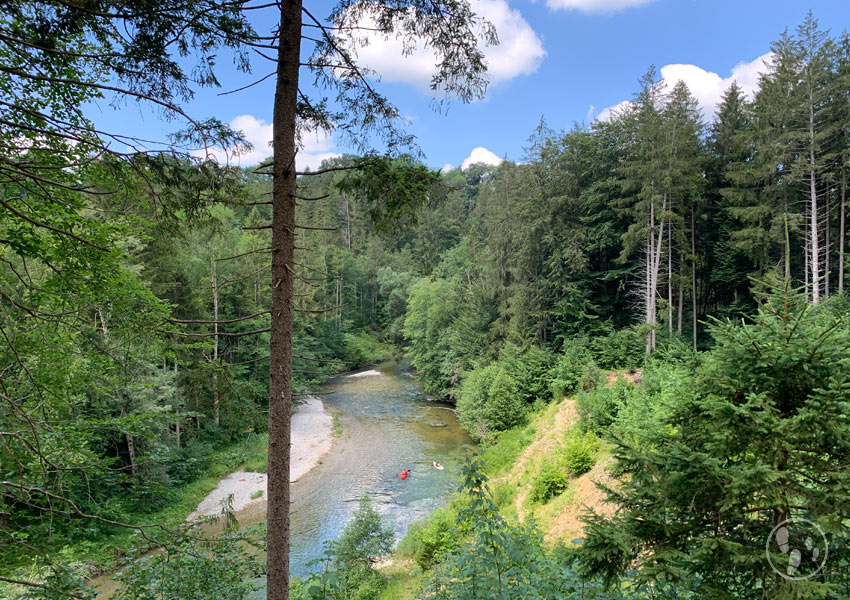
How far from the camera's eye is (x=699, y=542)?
3.33 meters

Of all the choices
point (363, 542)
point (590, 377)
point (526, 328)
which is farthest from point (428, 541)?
point (526, 328)

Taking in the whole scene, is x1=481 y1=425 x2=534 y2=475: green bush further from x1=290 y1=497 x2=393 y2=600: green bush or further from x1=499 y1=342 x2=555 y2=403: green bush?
x1=290 y1=497 x2=393 y2=600: green bush

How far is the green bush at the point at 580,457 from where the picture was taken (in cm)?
1263

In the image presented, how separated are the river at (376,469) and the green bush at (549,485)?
3169 millimetres

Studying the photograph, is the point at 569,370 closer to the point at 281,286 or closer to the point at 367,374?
the point at 281,286

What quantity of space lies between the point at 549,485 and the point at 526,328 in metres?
10.7

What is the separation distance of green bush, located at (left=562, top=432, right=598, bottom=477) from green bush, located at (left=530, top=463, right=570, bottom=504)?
12.9 inches

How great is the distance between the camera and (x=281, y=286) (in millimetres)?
4398

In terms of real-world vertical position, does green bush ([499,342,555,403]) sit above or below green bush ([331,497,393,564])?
above

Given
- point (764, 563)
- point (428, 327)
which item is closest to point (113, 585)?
point (764, 563)

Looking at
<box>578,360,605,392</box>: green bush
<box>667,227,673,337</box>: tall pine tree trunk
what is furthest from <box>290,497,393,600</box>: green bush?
<box>667,227,673,337</box>: tall pine tree trunk

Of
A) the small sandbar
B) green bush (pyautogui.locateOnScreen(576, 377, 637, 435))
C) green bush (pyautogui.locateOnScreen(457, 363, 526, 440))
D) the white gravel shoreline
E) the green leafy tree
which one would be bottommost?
the white gravel shoreline

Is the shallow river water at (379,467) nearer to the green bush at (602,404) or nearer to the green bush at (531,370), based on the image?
the green bush at (531,370)

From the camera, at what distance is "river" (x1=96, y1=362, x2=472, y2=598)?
1333 centimetres
